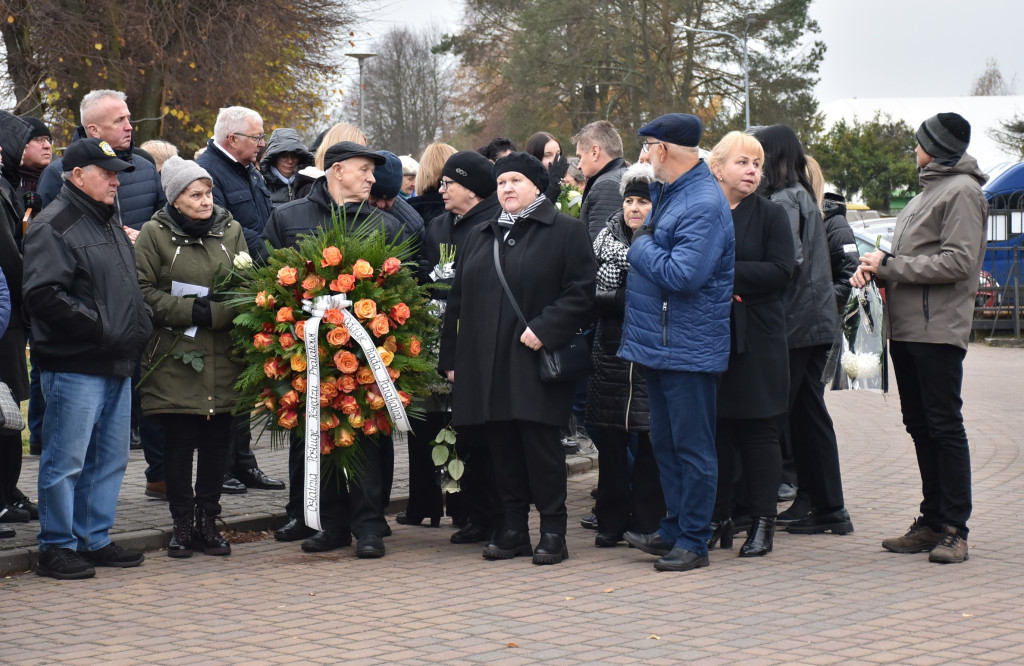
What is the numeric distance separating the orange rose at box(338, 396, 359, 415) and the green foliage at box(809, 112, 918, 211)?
154 ft

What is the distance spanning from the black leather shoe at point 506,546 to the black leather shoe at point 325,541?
0.87 metres

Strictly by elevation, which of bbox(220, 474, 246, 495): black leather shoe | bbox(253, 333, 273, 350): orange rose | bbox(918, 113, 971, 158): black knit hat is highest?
bbox(918, 113, 971, 158): black knit hat

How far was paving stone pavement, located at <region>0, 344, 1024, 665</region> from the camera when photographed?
480cm

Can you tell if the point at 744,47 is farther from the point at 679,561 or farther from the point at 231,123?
the point at 679,561

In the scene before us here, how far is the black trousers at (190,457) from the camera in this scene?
261 inches

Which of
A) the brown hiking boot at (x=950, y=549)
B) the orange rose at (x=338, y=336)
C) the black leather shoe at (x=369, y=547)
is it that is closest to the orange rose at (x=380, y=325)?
the orange rose at (x=338, y=336)

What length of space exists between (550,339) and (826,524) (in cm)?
203

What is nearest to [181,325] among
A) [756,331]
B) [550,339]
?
[550,339]

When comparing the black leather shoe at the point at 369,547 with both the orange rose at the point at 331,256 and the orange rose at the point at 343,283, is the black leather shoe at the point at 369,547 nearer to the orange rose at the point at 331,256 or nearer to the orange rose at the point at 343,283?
the orange rose at the point at 343,283

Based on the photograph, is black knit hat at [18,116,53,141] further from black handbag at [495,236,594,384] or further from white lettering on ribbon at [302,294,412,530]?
black handbag at [495,236,594,384]

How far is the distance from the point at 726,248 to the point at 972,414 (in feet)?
24.2

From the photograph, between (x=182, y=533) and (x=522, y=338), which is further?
(x=182, y=533)

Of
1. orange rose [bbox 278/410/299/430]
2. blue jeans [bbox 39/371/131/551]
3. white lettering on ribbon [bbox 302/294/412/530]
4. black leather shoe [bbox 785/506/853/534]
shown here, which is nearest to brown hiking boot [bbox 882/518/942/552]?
black leather shoe [bbox 785/506/853/534]

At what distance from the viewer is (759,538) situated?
6441mm
